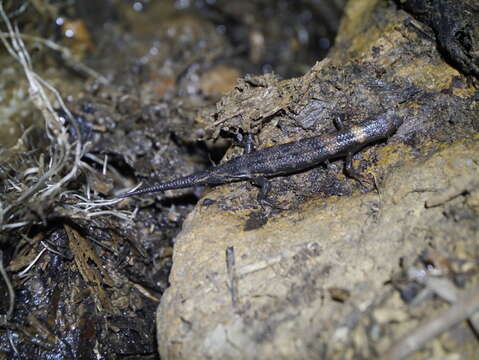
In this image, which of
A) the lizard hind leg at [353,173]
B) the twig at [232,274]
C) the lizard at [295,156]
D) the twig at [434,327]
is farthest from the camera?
the lizard at [295,156]

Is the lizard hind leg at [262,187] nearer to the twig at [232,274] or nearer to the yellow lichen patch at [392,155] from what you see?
the twig at [232,274]

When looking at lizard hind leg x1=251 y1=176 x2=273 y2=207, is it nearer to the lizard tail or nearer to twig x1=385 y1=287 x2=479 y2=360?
the lizard tail

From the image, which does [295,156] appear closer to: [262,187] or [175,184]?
[262,187]

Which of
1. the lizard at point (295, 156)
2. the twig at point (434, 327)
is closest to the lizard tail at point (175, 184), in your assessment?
the lizard at point (295, 156)

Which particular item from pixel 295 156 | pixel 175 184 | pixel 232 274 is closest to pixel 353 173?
pixel 295 156

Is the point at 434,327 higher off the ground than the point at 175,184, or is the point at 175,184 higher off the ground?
the point at 434,327

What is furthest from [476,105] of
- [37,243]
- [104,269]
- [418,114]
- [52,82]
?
[52,82]

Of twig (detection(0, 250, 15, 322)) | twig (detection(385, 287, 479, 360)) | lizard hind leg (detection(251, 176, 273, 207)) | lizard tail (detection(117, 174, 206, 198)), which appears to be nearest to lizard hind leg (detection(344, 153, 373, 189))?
lizard hind leg (detection(251, 176, 273, 207))

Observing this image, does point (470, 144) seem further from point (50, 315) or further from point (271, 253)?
point (50, 315)

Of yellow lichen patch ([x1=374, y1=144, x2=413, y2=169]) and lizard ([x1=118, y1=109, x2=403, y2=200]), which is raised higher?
yellow lichen patch ([x1=374, y1=144, x2=413, y2=169])
